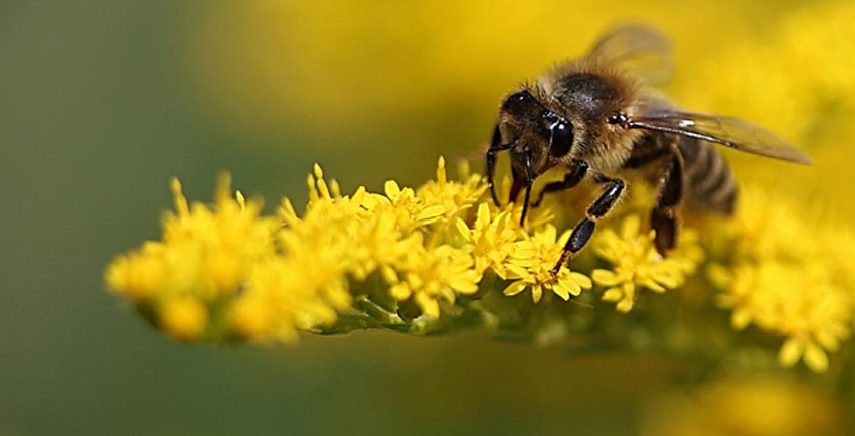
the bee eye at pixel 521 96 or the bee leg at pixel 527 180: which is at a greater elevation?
the bee eye at pixel 521 96

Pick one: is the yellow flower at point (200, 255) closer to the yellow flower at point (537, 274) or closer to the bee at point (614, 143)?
the yellow flower at point (537, 274)

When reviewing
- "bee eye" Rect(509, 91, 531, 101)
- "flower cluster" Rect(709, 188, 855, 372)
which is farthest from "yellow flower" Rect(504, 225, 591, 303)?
"flower cluster" Rect(709, 188, 855, 372)

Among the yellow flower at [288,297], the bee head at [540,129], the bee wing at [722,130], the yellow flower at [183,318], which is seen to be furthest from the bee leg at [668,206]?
the yellow flower at [183,318]

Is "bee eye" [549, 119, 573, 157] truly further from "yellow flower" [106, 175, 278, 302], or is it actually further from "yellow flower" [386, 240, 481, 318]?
"yellow flower" [106, 175, 278, 302]

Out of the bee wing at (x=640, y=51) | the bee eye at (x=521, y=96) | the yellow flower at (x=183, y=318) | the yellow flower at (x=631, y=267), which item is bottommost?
the yellow flower at (x=631, y=267)

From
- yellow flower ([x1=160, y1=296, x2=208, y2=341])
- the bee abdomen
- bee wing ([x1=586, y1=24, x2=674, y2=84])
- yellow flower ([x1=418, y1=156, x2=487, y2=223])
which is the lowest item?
the bee abdomen

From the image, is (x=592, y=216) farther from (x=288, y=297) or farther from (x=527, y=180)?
(x=288, y=297)

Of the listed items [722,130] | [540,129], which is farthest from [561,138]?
[722,130]
